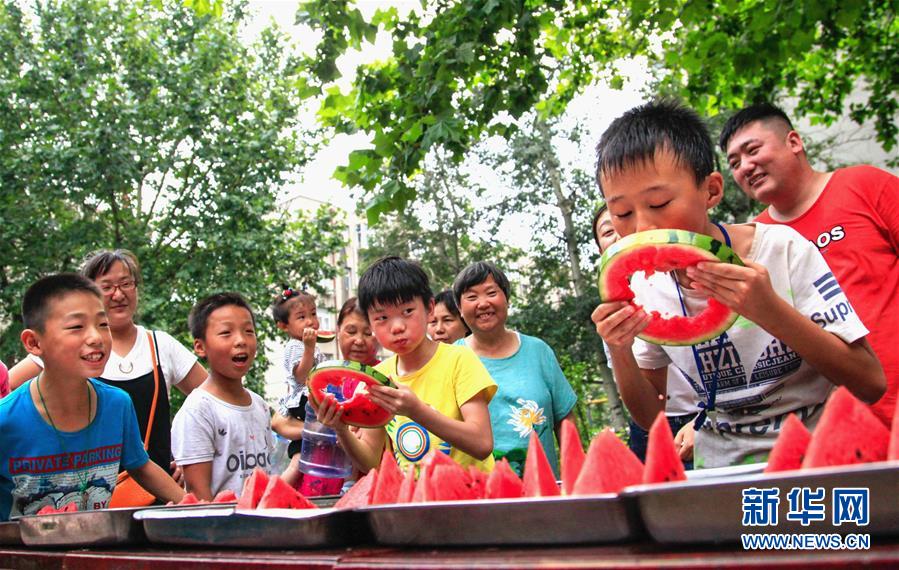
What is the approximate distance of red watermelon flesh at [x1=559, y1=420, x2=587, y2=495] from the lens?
5.36 feet

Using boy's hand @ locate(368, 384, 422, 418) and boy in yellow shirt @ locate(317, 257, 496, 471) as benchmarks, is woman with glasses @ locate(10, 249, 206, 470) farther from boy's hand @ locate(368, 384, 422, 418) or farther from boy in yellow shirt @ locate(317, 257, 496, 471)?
boy's hand @ locate(368, 384, 422, 418)

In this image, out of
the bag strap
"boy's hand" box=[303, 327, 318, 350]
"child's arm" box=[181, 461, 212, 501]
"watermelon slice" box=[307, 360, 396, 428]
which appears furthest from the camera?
"boy's hand" box=[303, 327, 318, 350]

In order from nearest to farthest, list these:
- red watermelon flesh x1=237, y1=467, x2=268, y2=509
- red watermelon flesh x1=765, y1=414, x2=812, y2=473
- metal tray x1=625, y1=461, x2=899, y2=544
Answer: metal tray x1=625, y1=461, x2=899, y2=544
red watermelon flesh x1=765, y1=414, x2=812, y2=473
red watermelon flesh x1=237, y1=467, x2=268, y2=509

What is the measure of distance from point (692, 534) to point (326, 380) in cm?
211

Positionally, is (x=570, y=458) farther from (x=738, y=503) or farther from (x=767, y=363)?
(x=767, y=363)

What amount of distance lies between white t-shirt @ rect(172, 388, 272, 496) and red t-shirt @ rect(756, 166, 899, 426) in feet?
10.6

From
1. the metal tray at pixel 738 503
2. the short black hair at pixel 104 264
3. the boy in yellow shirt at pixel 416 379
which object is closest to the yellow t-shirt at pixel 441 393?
the boy in yellow shirt at pixel 416 379

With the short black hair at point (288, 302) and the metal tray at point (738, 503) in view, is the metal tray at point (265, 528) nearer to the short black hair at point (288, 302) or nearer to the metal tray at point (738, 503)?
the metal tray at point (738, 503)

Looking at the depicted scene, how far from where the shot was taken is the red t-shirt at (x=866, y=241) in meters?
2.88

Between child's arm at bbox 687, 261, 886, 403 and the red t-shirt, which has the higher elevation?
the red t-shirt

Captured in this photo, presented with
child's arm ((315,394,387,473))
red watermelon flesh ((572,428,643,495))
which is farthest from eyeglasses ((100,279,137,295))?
red watermelon flesh ((572,428,643,495))

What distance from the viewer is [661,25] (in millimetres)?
6773

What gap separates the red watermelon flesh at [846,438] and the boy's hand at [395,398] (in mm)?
1624

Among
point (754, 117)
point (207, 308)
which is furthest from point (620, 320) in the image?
point (207, 308)
